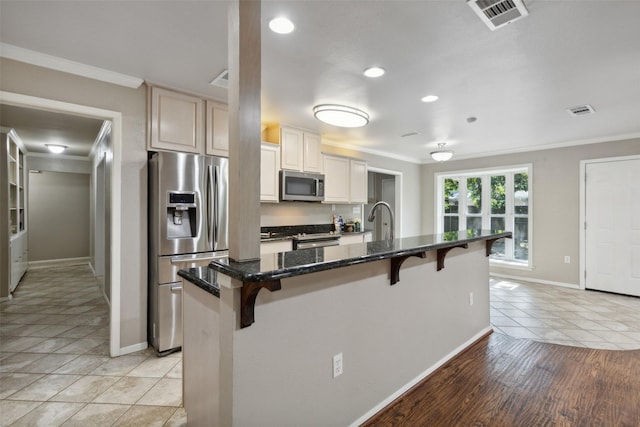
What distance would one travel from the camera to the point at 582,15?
1778 mm

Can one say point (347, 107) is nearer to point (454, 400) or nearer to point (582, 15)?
point (582, 15)

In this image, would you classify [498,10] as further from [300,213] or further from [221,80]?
[300,213]

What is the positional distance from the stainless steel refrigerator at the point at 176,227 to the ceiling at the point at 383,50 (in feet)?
2.63

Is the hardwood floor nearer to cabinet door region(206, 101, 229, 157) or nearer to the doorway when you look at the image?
cabinet door region(206, 101, 229, 157)

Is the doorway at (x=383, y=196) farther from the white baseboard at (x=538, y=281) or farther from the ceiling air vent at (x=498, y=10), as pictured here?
the ceiling air vent at (x=498, y=10)

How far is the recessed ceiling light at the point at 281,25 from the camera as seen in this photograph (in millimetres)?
1825

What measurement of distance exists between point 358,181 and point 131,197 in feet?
10.8

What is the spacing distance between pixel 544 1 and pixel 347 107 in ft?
5.99

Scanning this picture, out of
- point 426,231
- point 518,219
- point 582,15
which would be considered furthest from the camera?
point 426,231

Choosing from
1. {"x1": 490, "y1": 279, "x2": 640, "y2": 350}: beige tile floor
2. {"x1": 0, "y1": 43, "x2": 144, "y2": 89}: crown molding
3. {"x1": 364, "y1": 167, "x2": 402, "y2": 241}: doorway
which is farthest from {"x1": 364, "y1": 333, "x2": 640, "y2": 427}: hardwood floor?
{"x1": 364, "y1": 167, "x2": 402, "y2": 241}: doorway

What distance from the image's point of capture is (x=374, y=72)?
98.0 inches

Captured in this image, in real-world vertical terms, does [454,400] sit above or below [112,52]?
below

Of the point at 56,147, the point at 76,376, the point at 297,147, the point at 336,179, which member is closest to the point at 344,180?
the point at 336,179

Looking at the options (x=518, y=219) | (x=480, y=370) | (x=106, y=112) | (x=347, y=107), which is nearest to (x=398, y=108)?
(x=347, y=107)
